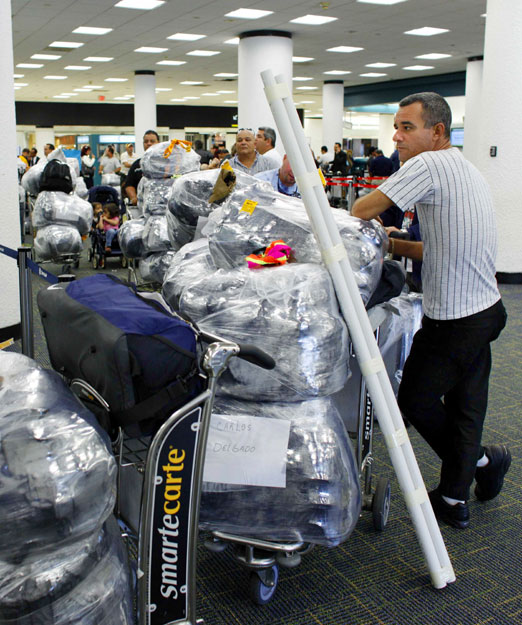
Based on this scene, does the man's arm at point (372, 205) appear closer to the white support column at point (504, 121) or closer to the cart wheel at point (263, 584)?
the cart wheel at point (263, 584)

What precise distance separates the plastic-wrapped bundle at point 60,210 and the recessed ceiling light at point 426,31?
30.5 ft

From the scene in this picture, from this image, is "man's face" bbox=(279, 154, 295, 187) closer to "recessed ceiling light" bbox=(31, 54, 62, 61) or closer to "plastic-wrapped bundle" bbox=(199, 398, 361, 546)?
"plastic-wrapped bundle" bbox=(199, 398, 361, 546)

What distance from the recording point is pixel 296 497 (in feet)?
6.03

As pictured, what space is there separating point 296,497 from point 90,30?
558 inches

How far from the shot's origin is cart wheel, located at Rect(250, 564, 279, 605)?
6.45 feet

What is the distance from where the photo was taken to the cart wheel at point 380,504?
93.2 inches

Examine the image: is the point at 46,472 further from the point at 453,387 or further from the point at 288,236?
the point at 453,387

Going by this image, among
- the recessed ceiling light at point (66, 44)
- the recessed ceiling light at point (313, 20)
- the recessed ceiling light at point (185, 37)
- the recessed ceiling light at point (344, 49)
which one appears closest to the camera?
the recessed ceiling light at point (313, 20)

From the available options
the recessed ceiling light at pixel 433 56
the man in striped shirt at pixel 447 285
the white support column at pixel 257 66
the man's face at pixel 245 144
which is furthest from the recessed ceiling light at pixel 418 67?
the man in striped shirt at pixel 447 285

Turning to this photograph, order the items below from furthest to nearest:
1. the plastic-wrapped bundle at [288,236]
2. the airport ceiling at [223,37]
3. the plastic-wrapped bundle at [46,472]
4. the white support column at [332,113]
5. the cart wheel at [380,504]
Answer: the white support column at [332,113], the airport ceiling at [223,37], the cart wheel at [380,504], the plastic-wrapped bundle at [288,236], the plastic-wrapped bundle at [46,472]

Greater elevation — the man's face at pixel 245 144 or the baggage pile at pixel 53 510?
the man's face at pixel 245 144

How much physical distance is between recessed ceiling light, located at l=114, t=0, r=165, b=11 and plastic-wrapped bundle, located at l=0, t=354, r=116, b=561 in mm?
11442

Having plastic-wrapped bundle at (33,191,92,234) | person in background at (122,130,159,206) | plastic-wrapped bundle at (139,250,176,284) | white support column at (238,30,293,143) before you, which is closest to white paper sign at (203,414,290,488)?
plastic-wrapped bundle at (139,250,176,284)

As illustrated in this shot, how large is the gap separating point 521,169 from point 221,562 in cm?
658
